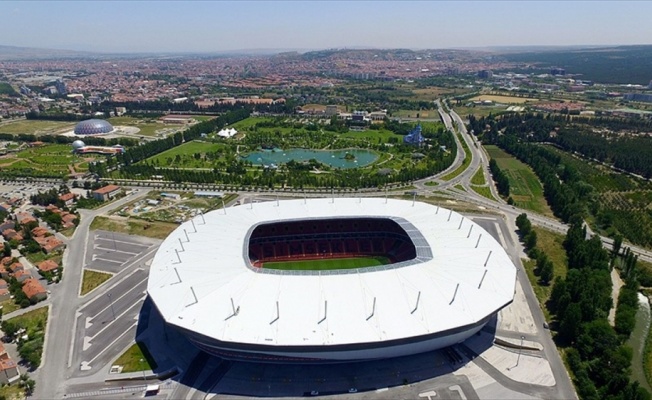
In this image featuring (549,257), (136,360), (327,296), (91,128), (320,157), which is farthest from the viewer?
(91,128)

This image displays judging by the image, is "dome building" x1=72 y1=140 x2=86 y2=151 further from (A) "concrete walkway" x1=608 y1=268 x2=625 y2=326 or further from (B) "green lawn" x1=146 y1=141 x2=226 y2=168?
(A) "concrete walkway" x1=608 y1=268 x2=625 y2=326

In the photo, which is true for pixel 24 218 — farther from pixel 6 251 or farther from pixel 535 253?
pixel 535 253

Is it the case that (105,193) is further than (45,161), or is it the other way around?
(45,161)

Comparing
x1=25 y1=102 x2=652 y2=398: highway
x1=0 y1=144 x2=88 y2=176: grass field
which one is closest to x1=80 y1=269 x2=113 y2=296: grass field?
x1=25 y1=102 x2=652 y2=398: highway

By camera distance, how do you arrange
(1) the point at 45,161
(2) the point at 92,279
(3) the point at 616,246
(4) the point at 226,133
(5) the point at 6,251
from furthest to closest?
(4) the point at 226,133
(1) the point at 45,161
(5) the point at 6,251
(3) the point at 616,246
(2) the point at 92,279

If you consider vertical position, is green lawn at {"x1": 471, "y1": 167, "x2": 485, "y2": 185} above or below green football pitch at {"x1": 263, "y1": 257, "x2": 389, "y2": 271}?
above

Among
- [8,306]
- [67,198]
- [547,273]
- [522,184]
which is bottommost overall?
[8,306]

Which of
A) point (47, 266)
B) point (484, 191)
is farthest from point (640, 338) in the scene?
point (47, 266)
